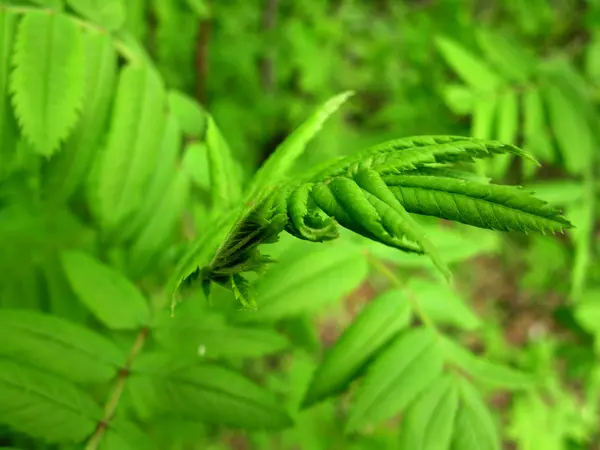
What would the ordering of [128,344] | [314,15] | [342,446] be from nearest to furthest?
[128,344] → [342,446] → [314,15]

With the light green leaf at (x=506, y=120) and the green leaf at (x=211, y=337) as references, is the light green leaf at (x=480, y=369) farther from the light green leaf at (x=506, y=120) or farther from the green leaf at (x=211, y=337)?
the light green leaf at (x=506, y=120)

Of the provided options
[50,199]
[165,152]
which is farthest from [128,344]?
[165,152]

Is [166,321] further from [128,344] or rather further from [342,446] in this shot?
[342,446]

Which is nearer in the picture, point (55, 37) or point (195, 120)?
point (55, 37)

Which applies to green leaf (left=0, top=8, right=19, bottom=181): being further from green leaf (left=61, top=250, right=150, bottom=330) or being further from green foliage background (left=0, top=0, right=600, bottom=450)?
green leaf (left=61, top=250, right=150, bottom=330)

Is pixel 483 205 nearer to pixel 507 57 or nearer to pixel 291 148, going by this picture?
pixel 291 148

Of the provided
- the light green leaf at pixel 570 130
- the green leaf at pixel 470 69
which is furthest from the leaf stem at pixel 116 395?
the light green leaf at pixel 570 130
